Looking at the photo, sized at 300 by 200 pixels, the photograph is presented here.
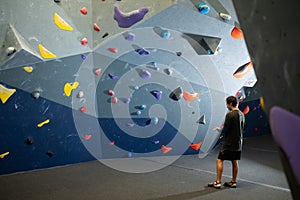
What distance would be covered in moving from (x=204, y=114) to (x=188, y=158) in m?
0.73

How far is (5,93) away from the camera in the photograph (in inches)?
155

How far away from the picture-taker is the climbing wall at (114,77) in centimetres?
402

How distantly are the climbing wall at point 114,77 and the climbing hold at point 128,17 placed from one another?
0.01m

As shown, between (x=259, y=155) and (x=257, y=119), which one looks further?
(x=257, y=119)

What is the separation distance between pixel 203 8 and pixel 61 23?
187 cm

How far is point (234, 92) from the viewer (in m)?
5.09

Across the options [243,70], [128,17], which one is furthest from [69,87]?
[243,70]

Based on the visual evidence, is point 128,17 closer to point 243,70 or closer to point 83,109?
point 83,109

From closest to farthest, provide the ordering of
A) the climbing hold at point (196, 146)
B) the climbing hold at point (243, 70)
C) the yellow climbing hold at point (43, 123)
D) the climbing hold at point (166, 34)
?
the climbing hold at point (166, 34) < the yellow climbing hold at point (43, 123) < the climbing hold at point (243, 70) < the climbing hold at point (196, 146)

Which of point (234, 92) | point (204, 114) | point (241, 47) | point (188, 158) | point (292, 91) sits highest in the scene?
point (241, 47)

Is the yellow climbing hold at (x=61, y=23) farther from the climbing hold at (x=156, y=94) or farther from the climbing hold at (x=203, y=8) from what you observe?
the climbing hold at (x=203, y=8)

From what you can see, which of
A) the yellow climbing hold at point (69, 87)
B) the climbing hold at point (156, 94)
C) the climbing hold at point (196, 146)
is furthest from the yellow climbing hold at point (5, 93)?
the climbing hold at point (196, 146)

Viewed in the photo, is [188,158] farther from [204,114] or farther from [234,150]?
[234,150]

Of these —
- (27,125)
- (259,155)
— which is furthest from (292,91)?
(259,155)
